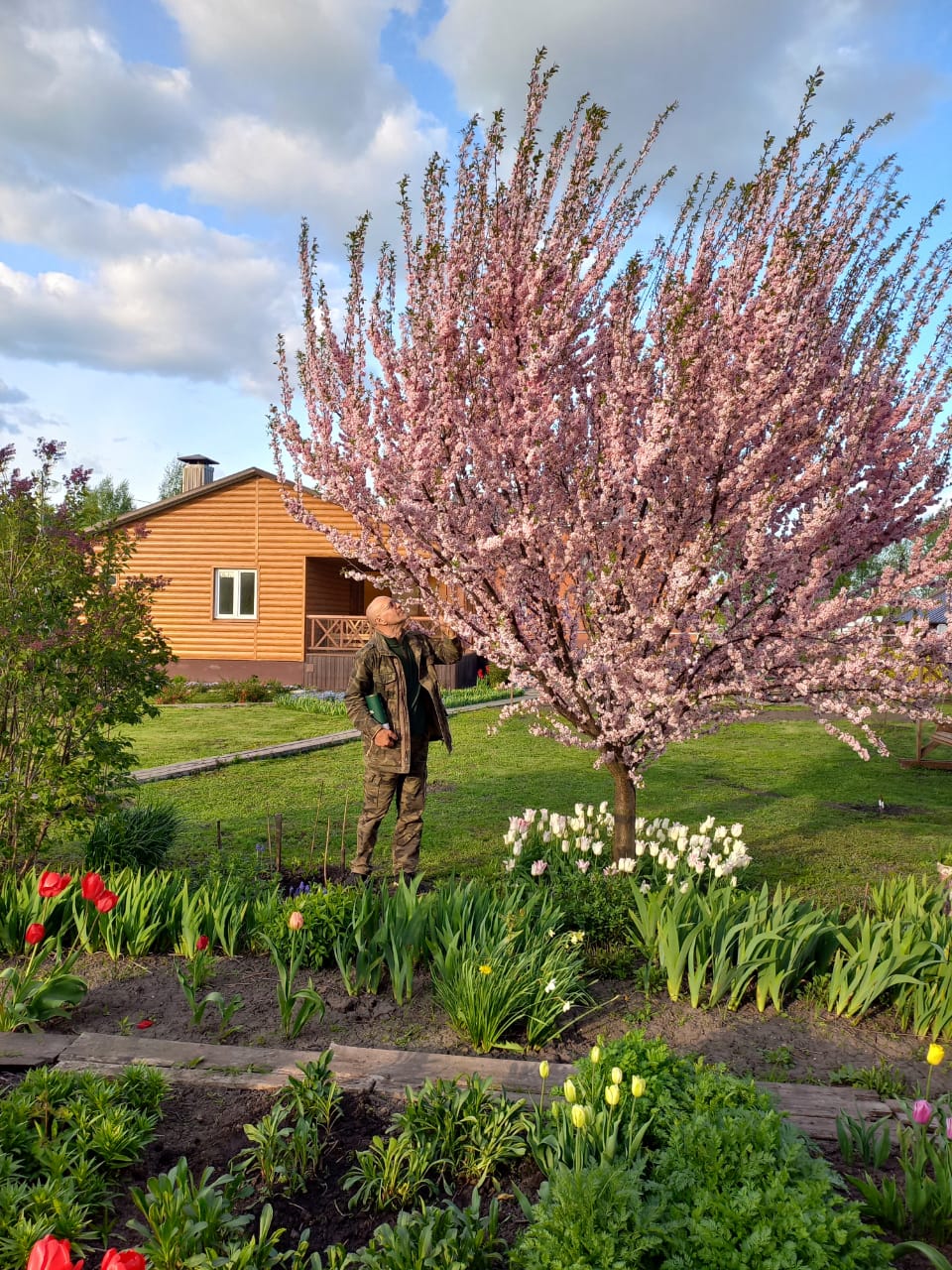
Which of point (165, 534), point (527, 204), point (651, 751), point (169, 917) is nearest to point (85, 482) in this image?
point (169, 917)

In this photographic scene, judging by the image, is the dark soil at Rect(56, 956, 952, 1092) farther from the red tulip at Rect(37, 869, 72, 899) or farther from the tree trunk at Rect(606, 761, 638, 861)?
the tree trunk at Rect(606, 761, 638, 861)

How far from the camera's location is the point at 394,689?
5988mm

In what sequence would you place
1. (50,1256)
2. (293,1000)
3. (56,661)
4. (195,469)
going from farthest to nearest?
(195,469) → (56,661) → (293,1000) → (50,1256)

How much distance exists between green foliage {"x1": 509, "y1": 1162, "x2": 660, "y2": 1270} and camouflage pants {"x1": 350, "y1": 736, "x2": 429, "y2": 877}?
12.1 ft

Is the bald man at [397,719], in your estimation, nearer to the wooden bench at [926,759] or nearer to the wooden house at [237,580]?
the wooden bench at [926,759]

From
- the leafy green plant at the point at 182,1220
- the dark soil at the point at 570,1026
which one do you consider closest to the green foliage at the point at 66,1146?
the leafy green plant at the point at 182,1220

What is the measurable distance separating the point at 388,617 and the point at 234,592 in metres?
18.3

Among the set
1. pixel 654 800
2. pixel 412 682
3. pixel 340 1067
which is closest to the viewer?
pixel 340 1067

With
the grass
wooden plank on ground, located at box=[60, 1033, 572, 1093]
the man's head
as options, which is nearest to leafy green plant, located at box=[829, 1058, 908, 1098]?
wooden plank on ground, located at box=[60, 1033, 572, 1093]

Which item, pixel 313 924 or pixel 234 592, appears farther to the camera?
pixel 234 592

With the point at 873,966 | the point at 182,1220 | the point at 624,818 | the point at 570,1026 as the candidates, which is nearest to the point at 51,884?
the point at 182,1220

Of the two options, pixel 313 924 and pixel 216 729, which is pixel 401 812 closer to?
pixel 313 924

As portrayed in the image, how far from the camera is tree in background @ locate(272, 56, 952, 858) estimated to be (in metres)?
4.66

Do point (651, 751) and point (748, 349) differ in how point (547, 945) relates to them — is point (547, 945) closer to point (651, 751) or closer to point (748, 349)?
point (651, 751)
